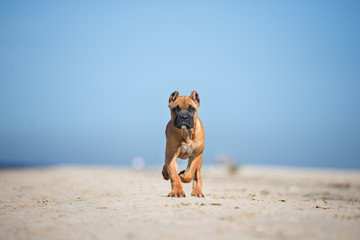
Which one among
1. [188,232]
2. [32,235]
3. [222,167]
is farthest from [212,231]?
[222,167]

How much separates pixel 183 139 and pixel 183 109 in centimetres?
67

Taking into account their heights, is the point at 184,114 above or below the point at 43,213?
above

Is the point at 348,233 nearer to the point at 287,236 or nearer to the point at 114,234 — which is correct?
the point at 287,236

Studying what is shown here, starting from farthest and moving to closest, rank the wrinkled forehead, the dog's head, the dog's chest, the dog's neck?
the dog's chest
the dog's neck
the wrinkled forehead
the dog's head

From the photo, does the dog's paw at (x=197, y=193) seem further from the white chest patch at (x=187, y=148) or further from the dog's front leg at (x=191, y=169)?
the white chest patch at (x=187, y=148)

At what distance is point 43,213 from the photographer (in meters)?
6.61

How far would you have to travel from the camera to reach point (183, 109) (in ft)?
25.5

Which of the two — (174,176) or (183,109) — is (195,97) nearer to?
(183,109)

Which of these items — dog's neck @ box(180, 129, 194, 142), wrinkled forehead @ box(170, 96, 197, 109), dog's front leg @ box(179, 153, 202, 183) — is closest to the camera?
wrinkled forehead @ box(170, 96, 197, 109)

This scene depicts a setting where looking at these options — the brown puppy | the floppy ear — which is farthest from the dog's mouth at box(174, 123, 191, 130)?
the floppy ear

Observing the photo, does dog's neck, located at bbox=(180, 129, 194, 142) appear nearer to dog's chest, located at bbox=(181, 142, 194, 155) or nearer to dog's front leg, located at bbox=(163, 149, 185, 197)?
dog's chest, located at bbox=(181, 142, 194, 155)

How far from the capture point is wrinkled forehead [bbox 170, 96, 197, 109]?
7.85 m

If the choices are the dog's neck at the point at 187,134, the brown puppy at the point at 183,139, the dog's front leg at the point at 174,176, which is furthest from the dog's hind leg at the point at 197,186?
the dog's neck at the point at 187,134

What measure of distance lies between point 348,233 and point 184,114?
376 centimetres
